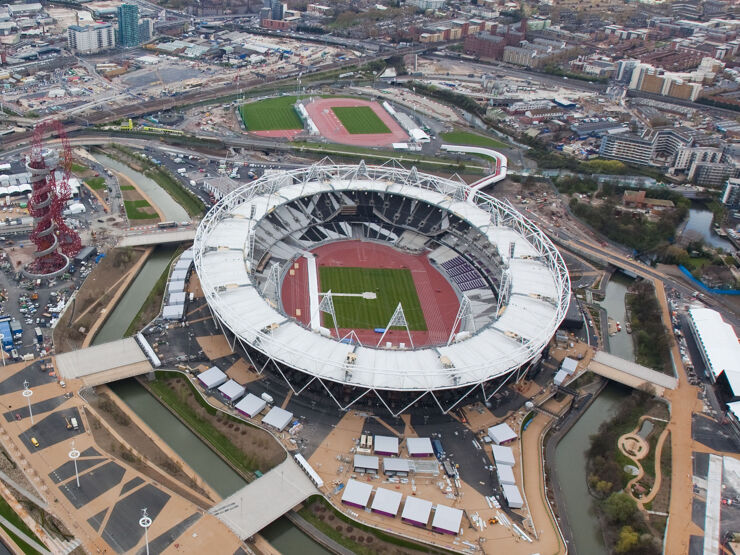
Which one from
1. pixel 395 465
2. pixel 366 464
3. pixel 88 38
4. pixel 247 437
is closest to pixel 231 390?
pixel 247 437

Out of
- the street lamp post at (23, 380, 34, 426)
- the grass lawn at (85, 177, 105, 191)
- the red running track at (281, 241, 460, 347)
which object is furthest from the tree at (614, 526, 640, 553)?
the grass lawn at (85, 177, 105, 191)

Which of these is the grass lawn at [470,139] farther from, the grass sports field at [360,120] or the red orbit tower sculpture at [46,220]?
the red orbit tower sculpture at [46,220]

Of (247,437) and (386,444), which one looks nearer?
(386,444)

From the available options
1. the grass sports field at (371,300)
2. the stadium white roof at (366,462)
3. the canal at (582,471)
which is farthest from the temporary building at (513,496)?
the grass sports field at (371,300)

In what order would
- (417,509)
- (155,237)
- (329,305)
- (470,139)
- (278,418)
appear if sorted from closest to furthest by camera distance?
(417,509) < (278,418) < (329,305) < (155,237) < (470,139)

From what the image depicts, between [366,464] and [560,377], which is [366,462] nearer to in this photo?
[366,464]

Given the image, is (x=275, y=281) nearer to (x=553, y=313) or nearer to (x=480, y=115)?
(x=553, y=313)

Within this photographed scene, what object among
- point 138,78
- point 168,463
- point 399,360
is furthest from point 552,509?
point 138,78
